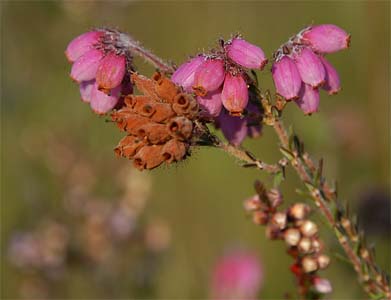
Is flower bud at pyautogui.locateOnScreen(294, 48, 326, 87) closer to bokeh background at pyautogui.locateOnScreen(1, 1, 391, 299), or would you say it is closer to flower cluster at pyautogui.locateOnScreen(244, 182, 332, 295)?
flower cluster at pyautogui.locateOnScreen(244, 182, 332, 295)

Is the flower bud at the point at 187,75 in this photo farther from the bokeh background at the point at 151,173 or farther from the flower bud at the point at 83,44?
the bokeh background at the point at 151,173

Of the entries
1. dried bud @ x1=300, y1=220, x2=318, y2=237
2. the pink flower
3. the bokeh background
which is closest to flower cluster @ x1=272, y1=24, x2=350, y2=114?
dried bud @ x1=300, y1=220, x2=318, y2=237

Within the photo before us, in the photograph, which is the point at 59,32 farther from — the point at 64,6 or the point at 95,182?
the point at 95,182

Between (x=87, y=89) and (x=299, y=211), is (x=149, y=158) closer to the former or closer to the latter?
Answer: (x=87, y=89)

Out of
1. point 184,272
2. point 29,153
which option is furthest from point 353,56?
point 29,153

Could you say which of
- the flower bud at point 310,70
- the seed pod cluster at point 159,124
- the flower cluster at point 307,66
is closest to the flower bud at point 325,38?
the flower cluster at point 307,66
